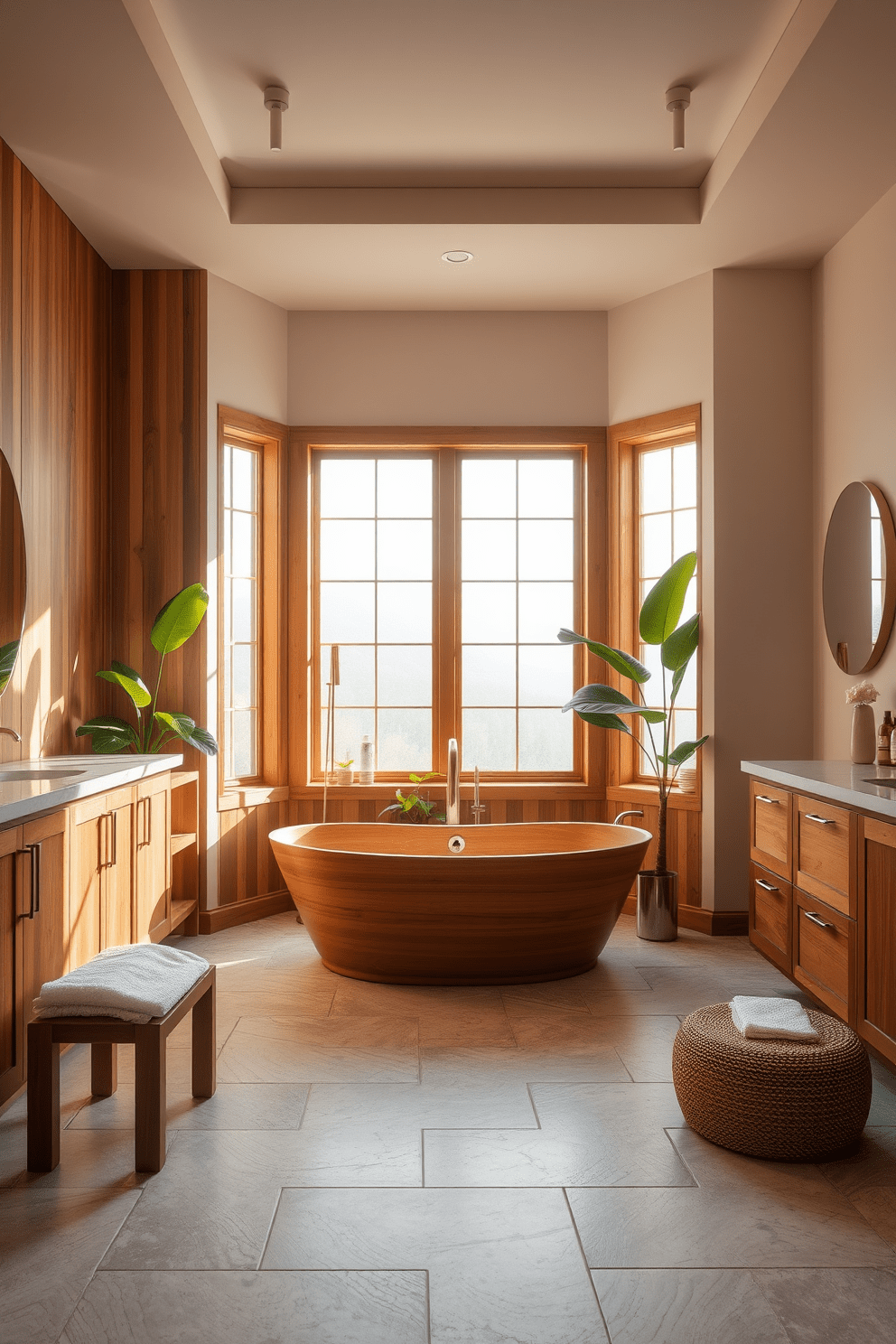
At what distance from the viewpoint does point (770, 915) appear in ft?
12.4

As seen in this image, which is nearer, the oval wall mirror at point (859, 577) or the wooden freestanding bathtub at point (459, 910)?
the wooden freestanding bathtub at point (459, 910)

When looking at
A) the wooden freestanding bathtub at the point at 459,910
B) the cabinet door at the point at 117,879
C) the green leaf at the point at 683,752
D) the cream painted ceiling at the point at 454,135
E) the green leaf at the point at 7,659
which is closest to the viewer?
the cream painted ceiling at the point at 454,135

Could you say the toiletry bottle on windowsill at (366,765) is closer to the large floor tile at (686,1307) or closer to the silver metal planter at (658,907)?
the silver metal planter at (658,907)

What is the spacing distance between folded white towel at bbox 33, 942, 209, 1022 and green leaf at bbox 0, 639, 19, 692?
129cm

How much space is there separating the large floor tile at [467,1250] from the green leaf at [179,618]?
264 cm

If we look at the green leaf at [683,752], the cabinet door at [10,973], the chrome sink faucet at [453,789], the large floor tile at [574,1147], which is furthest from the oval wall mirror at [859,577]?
the cabinet door at [10,973]

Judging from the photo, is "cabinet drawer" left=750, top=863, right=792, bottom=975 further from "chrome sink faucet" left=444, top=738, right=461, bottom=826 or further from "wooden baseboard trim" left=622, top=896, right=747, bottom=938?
"chrome sink faucet" left=444, top=738, right=461, bottom=826

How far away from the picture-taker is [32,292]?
391 cm

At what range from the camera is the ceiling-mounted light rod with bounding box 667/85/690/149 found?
3695 mm

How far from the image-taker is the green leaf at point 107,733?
14.4 ft

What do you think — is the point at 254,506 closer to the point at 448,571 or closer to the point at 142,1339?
the point at 448,571

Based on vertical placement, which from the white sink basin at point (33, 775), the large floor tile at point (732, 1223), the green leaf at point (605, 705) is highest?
the green leaf at point (605, 705)

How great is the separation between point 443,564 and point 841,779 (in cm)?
274

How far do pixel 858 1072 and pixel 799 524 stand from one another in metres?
3.00
